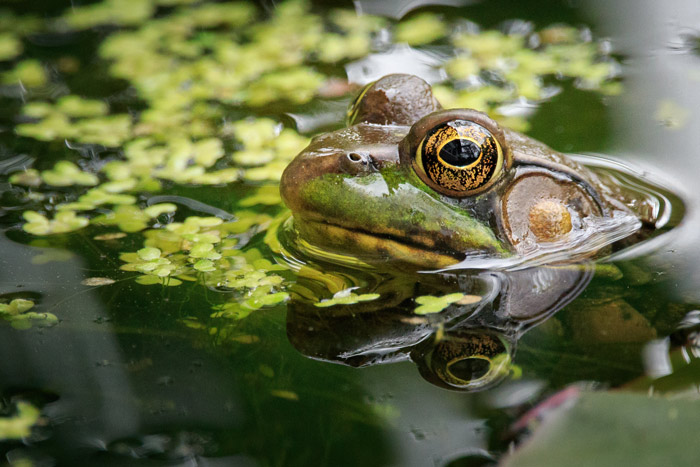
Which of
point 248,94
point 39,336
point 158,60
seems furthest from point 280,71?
point 39,336

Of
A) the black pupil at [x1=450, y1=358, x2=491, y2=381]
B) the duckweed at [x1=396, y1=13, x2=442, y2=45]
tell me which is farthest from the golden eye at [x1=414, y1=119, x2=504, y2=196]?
the duckweed at [x1=396, y1=13, x2=442, y2=45]

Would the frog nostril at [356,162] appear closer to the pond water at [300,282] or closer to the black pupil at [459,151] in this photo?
the black pupil at [459,151]

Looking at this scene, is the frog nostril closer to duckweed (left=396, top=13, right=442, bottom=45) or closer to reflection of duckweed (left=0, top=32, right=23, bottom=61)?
duckweed (left=396, top=13, right=442, bottom=45)

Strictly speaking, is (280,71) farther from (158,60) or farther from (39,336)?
(39,336)

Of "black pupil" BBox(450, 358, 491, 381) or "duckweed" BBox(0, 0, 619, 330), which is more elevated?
"duckweed" BBox(0, 0, 619, 330)

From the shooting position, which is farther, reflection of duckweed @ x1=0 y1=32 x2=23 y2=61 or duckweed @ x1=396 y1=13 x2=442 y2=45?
reflection of duckweed @ x1=0 y1=32 x2=23 y2=61

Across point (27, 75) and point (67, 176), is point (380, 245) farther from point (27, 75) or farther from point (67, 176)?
point (27, 75)

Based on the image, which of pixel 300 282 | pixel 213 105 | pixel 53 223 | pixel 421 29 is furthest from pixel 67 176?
pixel 421 29

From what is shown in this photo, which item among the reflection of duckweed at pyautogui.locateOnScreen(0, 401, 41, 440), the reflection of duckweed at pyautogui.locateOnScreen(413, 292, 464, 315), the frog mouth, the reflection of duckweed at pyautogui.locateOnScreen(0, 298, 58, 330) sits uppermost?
the frog mouth
